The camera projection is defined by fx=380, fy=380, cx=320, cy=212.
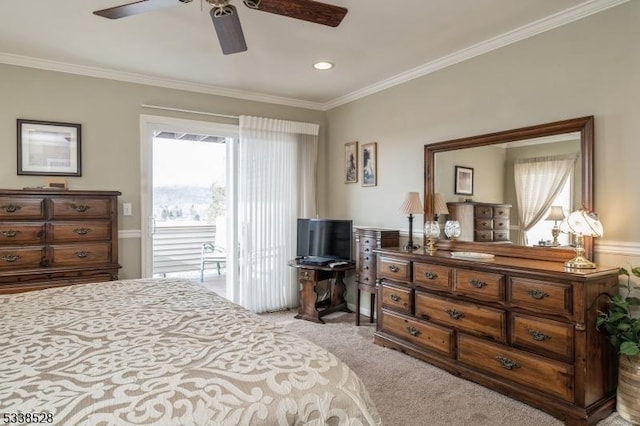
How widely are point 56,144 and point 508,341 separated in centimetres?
410

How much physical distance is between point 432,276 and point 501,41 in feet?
6.33

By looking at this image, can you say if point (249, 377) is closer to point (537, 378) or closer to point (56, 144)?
point (537, 378)

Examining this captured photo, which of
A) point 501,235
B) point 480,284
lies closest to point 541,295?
point 480,284

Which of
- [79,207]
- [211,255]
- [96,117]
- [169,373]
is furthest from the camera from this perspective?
[211,255]

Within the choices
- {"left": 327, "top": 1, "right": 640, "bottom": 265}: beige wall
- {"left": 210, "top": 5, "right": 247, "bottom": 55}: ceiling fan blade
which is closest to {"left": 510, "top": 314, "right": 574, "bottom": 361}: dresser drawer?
{"left": 327, "top": 1, "right": 640, "bottom": 265}: beige wall

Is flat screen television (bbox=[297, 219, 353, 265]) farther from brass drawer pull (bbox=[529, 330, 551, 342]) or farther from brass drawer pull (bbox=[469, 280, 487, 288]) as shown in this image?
brass drawer pull (bbox=[529, 330, 551, 342])

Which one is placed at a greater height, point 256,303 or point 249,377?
point 249,377

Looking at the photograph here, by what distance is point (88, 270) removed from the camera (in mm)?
3246

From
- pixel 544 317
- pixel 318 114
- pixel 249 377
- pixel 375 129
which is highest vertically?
pixel 318 114

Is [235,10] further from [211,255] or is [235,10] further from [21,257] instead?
[211,255]

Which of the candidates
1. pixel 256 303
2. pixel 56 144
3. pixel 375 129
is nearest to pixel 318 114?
→ pixel 375 129

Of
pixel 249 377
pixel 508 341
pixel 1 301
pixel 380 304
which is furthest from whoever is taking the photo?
pixel 380 304

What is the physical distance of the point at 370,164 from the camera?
4.34m

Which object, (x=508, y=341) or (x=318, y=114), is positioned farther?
(x=318, y=114)
